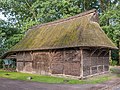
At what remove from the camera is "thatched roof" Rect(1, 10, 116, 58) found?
22.1 meters

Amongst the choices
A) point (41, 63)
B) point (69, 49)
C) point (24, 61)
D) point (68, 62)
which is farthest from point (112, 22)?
point (68, 62)

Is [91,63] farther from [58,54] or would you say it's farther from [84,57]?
[58,54]

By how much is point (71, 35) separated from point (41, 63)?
17.6ft

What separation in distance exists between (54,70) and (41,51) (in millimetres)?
3200

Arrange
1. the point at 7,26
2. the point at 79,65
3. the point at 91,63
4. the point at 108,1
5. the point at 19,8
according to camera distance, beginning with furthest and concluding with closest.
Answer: the point at 108,1 < the point at 19,8 < the point at 7,26 < the point at 91,63 < the point at 79,65

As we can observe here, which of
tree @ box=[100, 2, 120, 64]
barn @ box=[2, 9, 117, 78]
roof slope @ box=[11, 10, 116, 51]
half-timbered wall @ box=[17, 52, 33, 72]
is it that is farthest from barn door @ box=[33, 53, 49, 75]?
tree @ box=[100, 2, 120, 64]

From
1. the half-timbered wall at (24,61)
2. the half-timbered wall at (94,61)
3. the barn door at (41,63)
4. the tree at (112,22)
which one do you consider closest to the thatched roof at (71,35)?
the half-timbered wall at (24,61)

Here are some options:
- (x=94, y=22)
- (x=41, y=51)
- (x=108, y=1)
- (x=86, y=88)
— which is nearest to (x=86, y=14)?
(x=94, y=22)

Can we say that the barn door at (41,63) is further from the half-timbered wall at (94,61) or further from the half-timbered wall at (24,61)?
the half-timbered wall at (94,61)

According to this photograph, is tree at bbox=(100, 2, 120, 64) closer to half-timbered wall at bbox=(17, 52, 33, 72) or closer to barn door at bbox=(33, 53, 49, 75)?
barn door at bbox=(33, 53, 49, 75)

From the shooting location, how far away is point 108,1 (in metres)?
48.3

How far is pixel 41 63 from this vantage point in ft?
85.5

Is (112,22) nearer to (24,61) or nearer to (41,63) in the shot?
(24,61)

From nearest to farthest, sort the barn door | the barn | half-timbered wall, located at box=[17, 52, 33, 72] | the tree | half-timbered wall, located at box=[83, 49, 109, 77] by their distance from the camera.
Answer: the barn → half-timbered wall, located at box=[83, 49, 109, 77] → the barn door → half-timbered wall, located at box=[17, 52, 33, 72] → the tree
